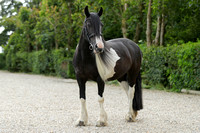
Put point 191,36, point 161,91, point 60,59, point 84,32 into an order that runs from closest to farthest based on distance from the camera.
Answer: point 84,32
point 161,91
point 191,36
point 60,59

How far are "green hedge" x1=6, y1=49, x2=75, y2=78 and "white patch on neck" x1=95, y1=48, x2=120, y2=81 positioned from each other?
10.7m

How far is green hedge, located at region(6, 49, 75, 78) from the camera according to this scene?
1564 cm

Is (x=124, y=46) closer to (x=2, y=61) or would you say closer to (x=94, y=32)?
(x=94, y=32)

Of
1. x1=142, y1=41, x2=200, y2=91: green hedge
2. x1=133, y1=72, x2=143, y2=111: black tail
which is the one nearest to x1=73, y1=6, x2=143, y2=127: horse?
x1=133, y1=72, x2=143, y2=111: black tail

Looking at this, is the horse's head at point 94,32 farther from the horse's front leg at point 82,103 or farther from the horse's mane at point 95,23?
the horse's front leg at point 82,103

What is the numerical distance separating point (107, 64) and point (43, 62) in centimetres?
1548

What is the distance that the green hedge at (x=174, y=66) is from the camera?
9.32m

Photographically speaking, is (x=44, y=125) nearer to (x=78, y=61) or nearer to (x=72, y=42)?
(x=78, y=61)

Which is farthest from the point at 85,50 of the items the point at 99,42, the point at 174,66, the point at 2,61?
the point at 2,61

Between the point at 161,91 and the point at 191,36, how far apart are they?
4762 millimetres

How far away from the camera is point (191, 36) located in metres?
13.6

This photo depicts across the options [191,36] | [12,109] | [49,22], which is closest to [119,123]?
[12,109]

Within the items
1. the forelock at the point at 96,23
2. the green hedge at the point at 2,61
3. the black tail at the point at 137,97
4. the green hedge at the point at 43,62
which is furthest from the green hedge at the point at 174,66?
the green hedge at the point at 2,61

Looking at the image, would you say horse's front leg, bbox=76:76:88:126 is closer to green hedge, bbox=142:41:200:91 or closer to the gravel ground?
the gravel ground
